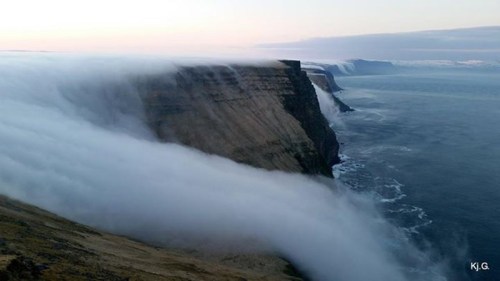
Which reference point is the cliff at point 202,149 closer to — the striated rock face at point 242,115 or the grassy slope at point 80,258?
the grassy slope at point 80,258

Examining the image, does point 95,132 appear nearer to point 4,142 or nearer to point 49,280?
point 4,142

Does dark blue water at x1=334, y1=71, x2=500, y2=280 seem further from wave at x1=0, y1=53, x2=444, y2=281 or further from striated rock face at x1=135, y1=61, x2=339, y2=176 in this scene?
striated rock face at x1=135, y1=61, x2=339, y2=176

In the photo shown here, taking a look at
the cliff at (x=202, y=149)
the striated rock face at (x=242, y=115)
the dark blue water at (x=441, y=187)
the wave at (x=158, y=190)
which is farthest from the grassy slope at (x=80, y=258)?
the striated rock face at (x=242, y=115)

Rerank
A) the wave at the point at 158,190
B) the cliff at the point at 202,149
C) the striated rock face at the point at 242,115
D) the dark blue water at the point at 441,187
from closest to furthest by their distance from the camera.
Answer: the cliff at the point at 202,149, the wave at the point at 158,190, the dark blue water at the point at 441,187, the striated rock face at the point at 242,115

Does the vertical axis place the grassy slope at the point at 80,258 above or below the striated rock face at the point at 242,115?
below

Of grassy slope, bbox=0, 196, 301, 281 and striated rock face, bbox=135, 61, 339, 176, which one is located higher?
striated rock face, bbox=135, 61, 339, 176

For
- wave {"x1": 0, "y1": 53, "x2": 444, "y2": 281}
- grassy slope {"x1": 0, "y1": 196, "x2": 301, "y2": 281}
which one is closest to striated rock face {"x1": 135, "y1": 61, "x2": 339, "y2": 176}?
wave {"x1": 0, "y1": 53, "x2": 444, "y2": 281}

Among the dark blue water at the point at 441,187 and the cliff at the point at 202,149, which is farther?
the dark blue water at the point at 441,187
